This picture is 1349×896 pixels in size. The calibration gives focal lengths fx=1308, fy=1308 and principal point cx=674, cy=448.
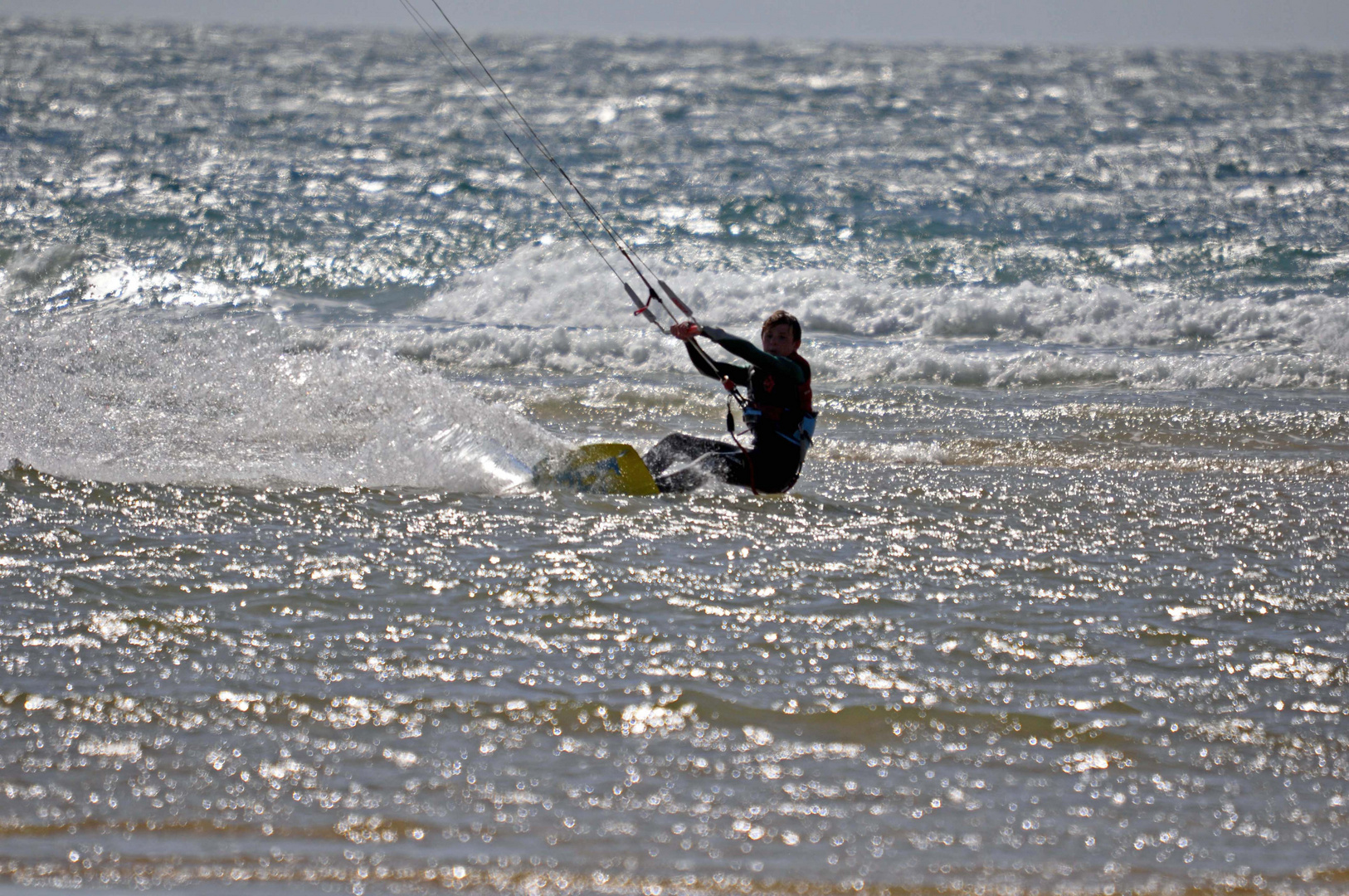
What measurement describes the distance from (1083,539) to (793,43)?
47337 millimetres

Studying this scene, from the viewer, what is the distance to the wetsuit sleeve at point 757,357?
5.87 meters

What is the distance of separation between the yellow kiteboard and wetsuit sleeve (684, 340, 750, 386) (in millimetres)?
572

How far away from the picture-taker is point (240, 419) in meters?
7.43

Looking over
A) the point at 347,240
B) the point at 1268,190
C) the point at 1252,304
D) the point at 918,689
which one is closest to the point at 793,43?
the point at 1268,190

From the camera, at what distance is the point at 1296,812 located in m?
2.96

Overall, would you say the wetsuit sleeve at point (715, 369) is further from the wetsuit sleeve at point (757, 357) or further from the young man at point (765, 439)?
the wetsuit sleeve at point (757, 357)

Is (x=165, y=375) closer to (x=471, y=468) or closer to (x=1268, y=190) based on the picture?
(x=471, y=468)

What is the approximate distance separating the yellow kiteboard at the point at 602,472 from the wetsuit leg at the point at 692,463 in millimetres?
133

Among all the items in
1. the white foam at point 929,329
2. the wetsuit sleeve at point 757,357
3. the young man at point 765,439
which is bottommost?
the white foam at point 929,329

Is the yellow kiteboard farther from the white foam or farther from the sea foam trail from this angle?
the white foam

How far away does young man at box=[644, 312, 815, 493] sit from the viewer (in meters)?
6.28

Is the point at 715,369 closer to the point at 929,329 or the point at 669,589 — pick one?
the point at 669,589

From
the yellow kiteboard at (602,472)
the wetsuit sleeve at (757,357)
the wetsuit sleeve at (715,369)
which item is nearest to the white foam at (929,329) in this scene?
the wetsuit sleeve at (715,369)

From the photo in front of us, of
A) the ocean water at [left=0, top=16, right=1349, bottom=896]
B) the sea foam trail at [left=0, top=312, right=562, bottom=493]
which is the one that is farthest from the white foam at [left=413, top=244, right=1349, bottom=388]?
the sea foam trail at [left=0, top=312, right=562, bottom=493]
